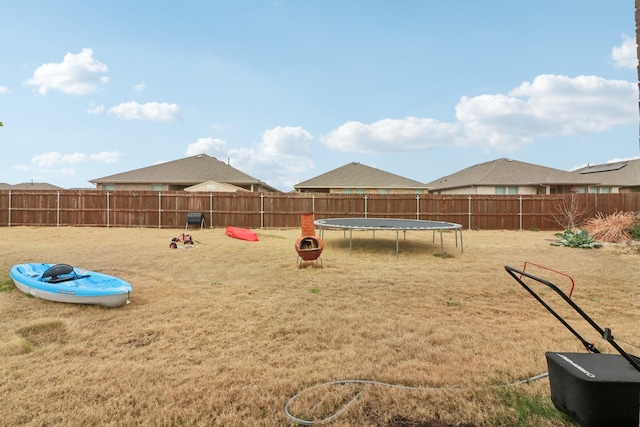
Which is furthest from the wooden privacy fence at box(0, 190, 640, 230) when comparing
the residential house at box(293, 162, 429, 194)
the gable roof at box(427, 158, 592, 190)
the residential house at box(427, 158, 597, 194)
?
the residential house at box(293, 162, 429, 194)

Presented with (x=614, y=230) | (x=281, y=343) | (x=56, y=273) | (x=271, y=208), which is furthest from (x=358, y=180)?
(x=281, y=343)

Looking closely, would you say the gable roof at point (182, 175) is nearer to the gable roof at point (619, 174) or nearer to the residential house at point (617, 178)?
the residential house at point (617, 178)

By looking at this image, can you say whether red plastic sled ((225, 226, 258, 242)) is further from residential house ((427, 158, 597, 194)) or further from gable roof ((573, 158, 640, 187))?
gable roof ((573, 158, 640, 187))

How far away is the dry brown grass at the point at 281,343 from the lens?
7.88 feet

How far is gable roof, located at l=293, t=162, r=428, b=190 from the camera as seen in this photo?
24.5 metres

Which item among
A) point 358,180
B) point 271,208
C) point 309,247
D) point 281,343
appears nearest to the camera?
point 281,343

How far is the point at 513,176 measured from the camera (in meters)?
24.4

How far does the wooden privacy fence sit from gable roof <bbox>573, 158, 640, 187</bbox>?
11.8m

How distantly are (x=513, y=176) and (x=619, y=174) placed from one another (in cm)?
1100

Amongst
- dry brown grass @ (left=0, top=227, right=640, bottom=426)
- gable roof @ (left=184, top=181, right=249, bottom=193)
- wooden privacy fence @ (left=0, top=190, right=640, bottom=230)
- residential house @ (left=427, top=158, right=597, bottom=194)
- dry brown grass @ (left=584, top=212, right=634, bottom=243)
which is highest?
residential house @ (left=427, top=158, right=597, bottom=194)

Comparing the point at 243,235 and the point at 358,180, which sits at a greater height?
the point at 358,180

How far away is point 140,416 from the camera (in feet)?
7.49

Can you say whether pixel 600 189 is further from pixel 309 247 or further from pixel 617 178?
pixel 309 247

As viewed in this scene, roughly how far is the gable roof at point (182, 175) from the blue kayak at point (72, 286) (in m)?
18.0
